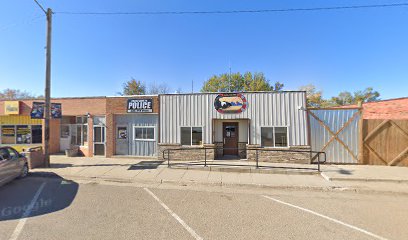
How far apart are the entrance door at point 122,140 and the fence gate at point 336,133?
431 inches

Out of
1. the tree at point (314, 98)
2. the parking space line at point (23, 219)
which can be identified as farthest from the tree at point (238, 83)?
the parking space line at point (23, 219)

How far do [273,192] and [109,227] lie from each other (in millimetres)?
5023

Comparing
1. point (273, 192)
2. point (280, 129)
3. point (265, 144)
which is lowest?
point (273, 192)

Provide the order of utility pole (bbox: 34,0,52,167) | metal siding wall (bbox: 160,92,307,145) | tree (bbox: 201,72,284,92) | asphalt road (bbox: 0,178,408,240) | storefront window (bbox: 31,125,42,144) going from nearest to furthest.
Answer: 1. asphalt road (bbox: 0,178,408,240)
2. utility pole (bbox: 34,0,52,167)
3. metal siding wall (bbox: 160,92,307,145)
4. storefront window (bbox: 31,125,42,144)
5. tree (bbox: 201,72,284,92)

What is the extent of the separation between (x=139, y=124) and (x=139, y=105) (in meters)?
1.21

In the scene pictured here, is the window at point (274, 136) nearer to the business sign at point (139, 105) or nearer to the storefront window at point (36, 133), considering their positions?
the business sign at point (139, 105)

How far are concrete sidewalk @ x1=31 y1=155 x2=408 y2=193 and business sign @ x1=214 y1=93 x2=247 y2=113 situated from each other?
10.4ft

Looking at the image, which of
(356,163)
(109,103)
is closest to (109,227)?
(109,103)

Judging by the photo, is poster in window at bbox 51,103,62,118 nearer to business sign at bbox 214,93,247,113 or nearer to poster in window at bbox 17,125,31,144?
poster in window at bbox 17,125,31,144

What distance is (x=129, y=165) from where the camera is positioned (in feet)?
32.3

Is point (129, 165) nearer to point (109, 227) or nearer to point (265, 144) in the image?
point (109, 227)

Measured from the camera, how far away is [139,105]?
1164 centimetres

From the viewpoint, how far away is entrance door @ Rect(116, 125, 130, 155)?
39.3 feet

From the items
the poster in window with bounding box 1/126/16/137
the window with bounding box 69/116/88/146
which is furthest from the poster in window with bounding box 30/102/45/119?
the poster in window with bounding box 1/126/16/137
